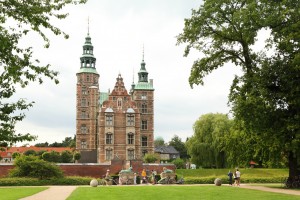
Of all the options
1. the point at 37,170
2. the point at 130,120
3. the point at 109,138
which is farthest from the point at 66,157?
the point at 37,170

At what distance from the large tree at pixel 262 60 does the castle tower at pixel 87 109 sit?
3701 centimetres

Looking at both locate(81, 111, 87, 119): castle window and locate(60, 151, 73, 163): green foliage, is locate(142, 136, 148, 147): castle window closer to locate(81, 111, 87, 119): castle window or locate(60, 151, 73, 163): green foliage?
locate(81, 111, 87, 119): castle window

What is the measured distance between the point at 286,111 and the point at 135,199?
11409mm

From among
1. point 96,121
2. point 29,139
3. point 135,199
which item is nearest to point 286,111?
point 135,199

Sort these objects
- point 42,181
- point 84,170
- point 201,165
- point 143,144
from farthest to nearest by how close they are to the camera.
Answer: point 143,144 → point 201,165 → point 84,170 → point 42,181

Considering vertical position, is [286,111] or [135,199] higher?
[286,111]

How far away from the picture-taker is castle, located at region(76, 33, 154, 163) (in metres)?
56.0

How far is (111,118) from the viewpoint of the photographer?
56.2 meters

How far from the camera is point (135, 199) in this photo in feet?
50.9

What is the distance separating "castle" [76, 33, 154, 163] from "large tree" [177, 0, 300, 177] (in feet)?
106

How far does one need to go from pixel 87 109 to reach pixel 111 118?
6.44 meters

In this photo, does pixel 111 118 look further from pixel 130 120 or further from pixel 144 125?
pixel 144 125

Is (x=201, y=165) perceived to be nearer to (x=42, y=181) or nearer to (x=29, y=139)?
(x=42, y=181)

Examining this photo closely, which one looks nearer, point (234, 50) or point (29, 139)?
point (29, 139)
